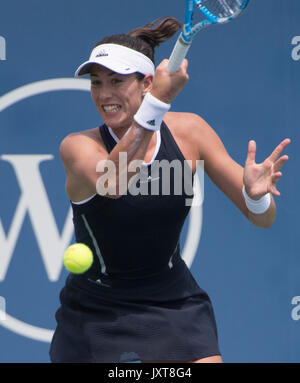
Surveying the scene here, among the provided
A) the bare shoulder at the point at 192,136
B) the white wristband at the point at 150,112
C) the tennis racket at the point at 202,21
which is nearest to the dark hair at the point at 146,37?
the bare shoulder at the point at 192,136

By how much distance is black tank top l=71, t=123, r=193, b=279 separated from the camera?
2816mm

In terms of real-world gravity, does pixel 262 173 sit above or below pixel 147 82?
below

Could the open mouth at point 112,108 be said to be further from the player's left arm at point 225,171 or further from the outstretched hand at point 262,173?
the outstretched hand at point 262,173

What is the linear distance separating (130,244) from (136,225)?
78 millimetres

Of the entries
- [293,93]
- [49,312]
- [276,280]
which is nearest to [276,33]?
[293,93]

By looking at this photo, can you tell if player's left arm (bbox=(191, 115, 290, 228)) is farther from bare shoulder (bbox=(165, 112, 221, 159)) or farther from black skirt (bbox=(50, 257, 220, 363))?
black skirt (bbox=(50, 257, 220, 363))

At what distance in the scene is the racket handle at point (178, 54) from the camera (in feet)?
7.41

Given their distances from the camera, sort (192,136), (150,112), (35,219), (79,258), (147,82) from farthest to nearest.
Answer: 1. (35,219)
2. (192,136)
3. (147,82)
4. (79,258)
5. (150,112)

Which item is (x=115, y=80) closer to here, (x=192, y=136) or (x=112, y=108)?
(x=112, y=108)

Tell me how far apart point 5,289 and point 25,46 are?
1.17 metres

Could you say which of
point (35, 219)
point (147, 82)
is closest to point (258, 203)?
point (147, 82)

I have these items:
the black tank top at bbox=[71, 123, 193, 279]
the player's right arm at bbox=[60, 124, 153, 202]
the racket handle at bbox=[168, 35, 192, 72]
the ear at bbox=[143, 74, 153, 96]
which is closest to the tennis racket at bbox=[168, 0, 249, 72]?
the racket handle at bbox=[168, 35, 192, 72]

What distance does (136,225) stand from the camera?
9.28 feet

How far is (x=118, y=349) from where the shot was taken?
113 inches
